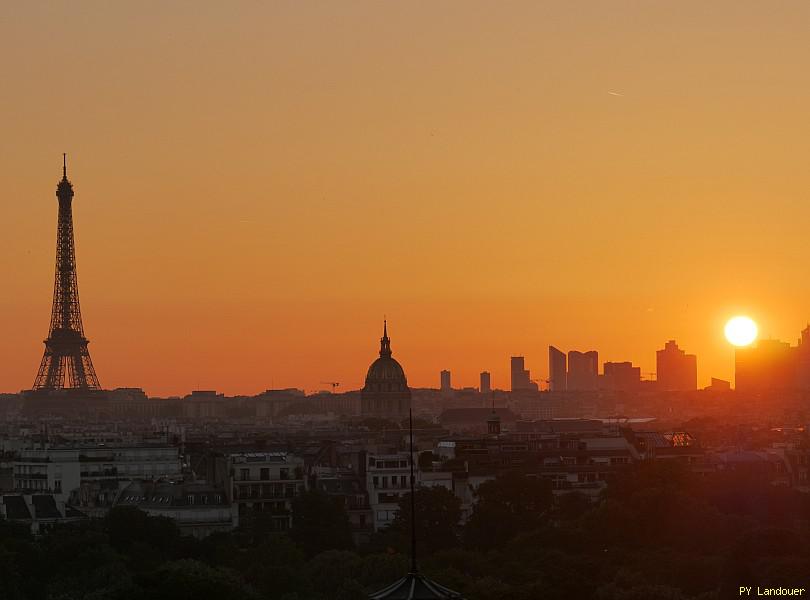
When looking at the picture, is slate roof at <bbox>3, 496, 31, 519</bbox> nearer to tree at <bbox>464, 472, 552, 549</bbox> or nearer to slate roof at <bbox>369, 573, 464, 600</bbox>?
tree at <bbox>464, 472, 552, 549</bbox>

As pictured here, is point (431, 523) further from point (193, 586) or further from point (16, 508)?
point (193, 586)

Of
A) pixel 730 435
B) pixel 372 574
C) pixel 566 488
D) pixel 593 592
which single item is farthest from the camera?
pixel 730 435

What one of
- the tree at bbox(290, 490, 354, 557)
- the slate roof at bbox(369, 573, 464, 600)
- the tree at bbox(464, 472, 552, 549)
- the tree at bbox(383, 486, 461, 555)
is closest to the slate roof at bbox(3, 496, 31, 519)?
the tree at bbox(290, 490, 354, 557)

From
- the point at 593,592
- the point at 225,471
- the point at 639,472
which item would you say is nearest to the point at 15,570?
the point at 593,592

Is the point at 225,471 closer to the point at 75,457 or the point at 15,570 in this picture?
the point at 75,457

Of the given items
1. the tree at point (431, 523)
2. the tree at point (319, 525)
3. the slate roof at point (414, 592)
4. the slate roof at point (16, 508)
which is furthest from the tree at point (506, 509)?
the slate roof at point (414, 592)

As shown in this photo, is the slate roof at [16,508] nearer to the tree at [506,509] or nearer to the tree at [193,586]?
the tree at [506,509]
